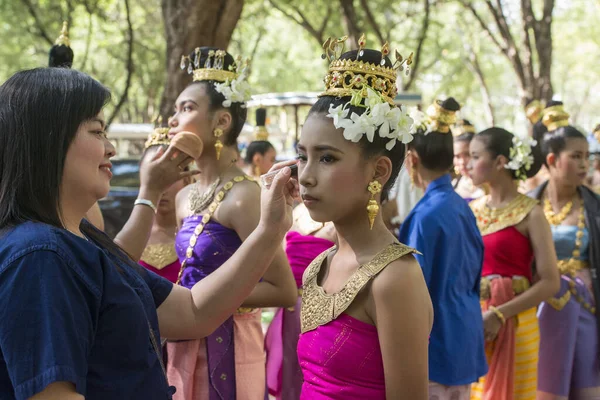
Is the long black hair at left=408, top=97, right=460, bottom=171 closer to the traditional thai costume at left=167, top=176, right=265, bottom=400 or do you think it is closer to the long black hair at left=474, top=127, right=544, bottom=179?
the long black hair at left=474, top=127, right=544, bottom=179

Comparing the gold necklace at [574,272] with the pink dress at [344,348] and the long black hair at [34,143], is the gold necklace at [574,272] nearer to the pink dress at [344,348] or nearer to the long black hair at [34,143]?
the pink dress at [344,348]

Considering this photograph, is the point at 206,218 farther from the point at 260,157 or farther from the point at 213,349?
the point at 260,157

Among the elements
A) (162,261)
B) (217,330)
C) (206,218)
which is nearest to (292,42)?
(162,261)

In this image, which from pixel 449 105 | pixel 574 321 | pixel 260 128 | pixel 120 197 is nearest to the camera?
pixel 449 105

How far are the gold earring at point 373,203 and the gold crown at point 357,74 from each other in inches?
12.1

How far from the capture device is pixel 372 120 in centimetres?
225

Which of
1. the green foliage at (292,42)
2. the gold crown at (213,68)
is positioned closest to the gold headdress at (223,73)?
the gold crown at (213,68)

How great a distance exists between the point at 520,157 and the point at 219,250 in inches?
92.6

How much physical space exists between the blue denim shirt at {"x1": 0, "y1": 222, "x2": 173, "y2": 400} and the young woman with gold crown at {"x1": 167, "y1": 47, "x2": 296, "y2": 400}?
135cm

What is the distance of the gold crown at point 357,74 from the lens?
239 centimetres

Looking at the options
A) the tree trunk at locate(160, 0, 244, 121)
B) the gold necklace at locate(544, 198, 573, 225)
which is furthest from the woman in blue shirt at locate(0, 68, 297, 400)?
the tree trunk at locate(160, 0, 244, 121)

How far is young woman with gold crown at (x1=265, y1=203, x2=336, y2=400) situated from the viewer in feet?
14.1

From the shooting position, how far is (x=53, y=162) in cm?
173

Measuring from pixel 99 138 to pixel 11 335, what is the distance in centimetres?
60
